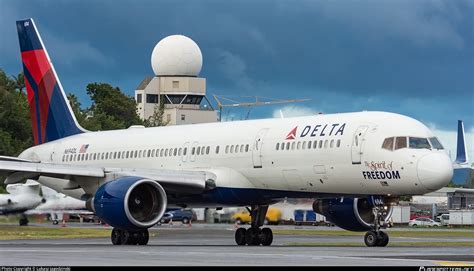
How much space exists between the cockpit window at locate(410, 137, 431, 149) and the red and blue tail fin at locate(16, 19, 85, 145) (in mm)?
20726

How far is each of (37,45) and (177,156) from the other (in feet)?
39.0

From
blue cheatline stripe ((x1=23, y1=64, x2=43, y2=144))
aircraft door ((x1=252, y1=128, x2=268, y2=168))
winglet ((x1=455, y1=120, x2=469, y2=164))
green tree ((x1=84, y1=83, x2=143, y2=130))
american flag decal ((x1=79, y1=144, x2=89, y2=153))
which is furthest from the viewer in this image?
green tree ((x1=84, y1=83, x2=143, y2=130))

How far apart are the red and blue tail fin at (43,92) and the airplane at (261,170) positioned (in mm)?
4152

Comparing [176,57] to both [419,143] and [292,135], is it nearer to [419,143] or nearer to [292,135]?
[292,135]

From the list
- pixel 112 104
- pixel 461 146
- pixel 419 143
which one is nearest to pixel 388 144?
pixel 419 143

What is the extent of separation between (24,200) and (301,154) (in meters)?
18.9

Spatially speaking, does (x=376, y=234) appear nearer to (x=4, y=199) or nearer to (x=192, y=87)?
(x=4, y=199)

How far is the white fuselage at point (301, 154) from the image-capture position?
1540 inches

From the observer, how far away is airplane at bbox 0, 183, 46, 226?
175ft

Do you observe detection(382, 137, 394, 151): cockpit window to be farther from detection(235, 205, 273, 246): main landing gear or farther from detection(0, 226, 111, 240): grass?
detection(0, 226, 111, 240): grass

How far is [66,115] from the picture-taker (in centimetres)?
5512

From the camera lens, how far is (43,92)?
5534 centimetres

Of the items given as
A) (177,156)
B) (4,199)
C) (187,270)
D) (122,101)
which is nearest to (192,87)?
(122,101)

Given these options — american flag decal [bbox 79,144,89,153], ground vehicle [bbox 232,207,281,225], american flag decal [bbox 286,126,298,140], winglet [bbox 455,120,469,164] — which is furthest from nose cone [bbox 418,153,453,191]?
winglet [bbox 455,120,469,164]
